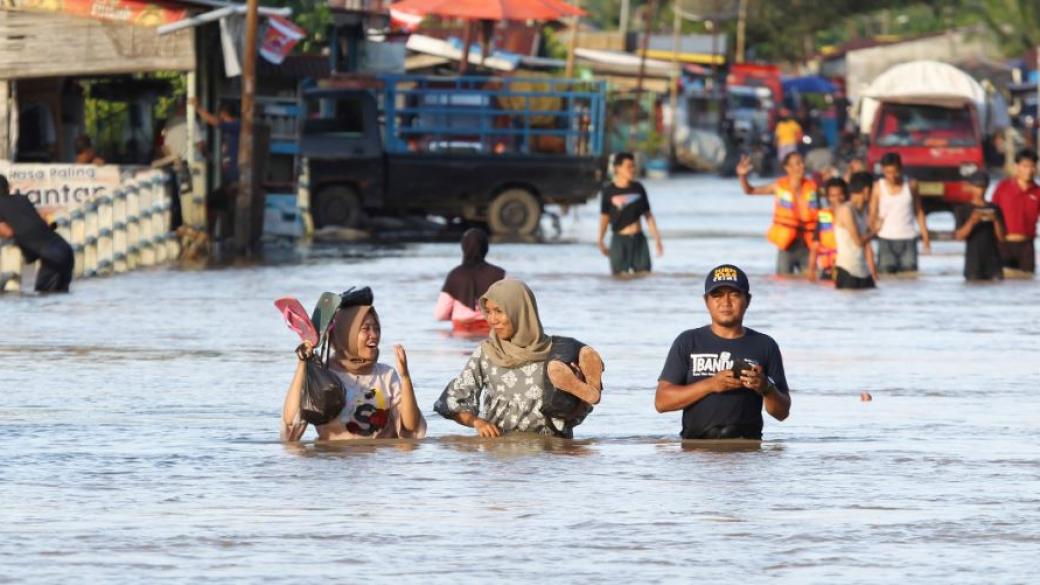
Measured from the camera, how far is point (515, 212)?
112 feet

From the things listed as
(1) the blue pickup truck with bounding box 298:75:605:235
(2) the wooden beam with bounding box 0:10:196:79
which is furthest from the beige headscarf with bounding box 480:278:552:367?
(1) the blue pickup truck with bounding box 298:75:605:235

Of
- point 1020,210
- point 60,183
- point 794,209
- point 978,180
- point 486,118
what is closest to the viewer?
point 794,209

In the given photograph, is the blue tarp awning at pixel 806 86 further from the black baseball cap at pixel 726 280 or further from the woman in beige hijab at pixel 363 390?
the black baseball cap at pixel 726 280

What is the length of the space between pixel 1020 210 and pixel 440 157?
1053 cm

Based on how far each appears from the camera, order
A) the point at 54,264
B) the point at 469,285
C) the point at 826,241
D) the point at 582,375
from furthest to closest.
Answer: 1. the point at 826,241
2. the point at 54,264
3. the point at 469,285
4. the point at 582,375

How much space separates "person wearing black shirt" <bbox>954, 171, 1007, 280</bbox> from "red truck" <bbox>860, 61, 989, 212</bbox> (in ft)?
42.1

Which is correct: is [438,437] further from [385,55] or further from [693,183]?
[693,183]

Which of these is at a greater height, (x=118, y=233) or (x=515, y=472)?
(x=515, y=472)

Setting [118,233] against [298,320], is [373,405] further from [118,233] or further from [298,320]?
[118,233]

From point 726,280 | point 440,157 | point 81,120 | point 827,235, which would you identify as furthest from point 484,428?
point 440,157

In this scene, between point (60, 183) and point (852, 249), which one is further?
point (60, 183)

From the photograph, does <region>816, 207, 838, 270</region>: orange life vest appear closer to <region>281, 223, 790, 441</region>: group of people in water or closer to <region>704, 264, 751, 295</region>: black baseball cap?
<region>281, 223, 790, 441</region>: group of people in water

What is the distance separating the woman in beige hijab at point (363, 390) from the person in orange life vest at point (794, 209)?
13367 mm

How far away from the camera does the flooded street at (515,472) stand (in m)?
8.44
